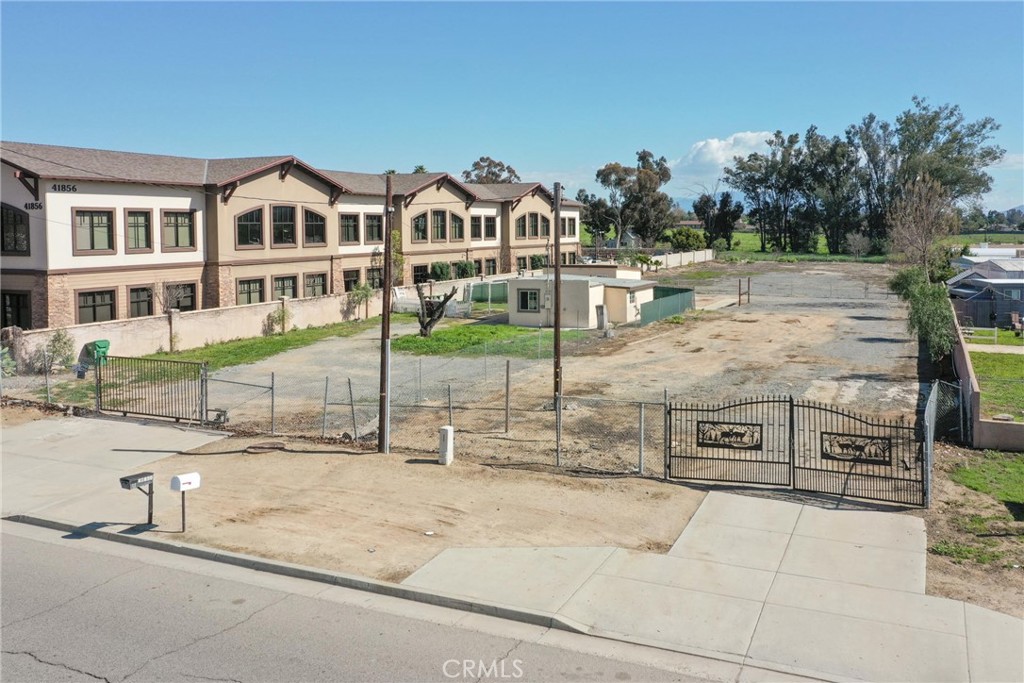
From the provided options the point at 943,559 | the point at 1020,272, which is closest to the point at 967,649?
the point at 943,559

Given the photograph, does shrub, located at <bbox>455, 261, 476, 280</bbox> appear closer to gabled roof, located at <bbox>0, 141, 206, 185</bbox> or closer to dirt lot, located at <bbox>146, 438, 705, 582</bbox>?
gabled roof, located at <bbox>0, 141, 206, 185</bbox>

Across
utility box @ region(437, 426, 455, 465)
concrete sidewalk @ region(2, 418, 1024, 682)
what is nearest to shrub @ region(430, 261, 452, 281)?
utility box @ region(437, 426, 455, 465)

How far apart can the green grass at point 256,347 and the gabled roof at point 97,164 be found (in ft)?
27.2

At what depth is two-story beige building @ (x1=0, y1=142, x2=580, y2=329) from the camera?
37969 mm

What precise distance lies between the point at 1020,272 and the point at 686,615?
1705 inches

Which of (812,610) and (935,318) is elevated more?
(935,318)

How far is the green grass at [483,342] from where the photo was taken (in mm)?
37719

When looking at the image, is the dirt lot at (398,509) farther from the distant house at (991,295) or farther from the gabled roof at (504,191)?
the gabled roof at (504,191)

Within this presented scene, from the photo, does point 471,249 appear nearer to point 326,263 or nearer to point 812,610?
point 326,263

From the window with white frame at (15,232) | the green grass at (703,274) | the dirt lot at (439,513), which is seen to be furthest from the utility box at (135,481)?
the green grass at (703,274)

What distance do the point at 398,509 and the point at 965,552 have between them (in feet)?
30.7

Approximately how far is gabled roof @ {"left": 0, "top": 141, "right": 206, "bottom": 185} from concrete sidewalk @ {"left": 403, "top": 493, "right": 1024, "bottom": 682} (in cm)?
3134

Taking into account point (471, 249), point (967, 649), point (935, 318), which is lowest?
point (967, 649)

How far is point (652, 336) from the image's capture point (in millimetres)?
43469
